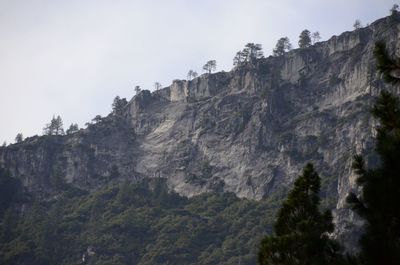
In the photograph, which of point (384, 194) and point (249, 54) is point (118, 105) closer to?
point (249, 54)

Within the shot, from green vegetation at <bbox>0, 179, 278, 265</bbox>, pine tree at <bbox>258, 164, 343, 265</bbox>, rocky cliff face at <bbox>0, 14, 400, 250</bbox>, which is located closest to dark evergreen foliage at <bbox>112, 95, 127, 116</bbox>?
rocky cliff face at <bbox>0, 14, 400, 250</bbox>

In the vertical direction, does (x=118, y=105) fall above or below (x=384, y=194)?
above

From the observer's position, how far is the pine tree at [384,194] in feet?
69.5

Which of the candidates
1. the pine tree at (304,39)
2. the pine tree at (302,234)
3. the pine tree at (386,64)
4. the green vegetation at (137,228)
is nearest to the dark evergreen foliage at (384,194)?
the pine tree at (386,64)

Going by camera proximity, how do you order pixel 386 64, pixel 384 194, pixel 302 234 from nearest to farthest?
pixel 386 64
pixel 384 194
pixel 302 234

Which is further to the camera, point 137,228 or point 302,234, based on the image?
point 137,228

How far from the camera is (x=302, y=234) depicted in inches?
1270

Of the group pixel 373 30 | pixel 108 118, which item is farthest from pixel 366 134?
pixel 108 118

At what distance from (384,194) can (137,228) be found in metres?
116

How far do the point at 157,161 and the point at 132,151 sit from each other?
924 centimetres

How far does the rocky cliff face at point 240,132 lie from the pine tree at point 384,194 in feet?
329

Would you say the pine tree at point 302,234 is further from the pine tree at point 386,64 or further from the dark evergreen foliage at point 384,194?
the pine tree at point 386,64

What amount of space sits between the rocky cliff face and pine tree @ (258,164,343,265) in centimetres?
8830

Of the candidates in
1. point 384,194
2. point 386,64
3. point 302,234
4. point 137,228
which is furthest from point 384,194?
point 137,228
